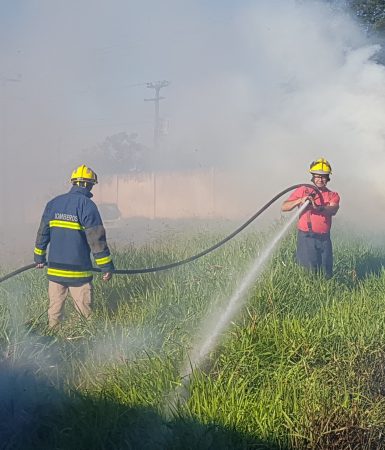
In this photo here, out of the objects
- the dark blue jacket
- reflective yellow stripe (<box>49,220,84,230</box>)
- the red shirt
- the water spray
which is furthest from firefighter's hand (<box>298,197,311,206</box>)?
reflective yellow stripe (<box>49,220,84,230</box>)

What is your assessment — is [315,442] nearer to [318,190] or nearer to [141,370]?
[141,370]

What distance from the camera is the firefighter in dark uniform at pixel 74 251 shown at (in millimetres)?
6449

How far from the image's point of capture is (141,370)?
4.57 metres

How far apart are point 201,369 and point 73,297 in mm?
2278

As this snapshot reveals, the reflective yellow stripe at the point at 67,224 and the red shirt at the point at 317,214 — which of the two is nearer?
the reflective yellow stripe at the point at 67,224

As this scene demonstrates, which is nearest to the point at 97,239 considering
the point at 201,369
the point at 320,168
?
the point at 201,369

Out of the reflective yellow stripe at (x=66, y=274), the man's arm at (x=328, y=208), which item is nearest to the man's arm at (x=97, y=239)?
the reflective yellow stripe at (x=66, y=274)

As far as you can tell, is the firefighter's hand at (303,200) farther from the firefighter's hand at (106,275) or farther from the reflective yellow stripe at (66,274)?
the reflective yellow stripe at (66,274)

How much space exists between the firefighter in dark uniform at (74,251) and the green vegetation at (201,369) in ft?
0.69

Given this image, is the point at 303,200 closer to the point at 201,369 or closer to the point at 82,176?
the point at 82,176

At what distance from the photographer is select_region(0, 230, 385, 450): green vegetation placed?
391 centimetres

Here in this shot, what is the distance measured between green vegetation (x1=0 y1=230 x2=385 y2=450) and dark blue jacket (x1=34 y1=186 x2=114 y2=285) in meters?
0.38

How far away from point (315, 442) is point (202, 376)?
2.79ft

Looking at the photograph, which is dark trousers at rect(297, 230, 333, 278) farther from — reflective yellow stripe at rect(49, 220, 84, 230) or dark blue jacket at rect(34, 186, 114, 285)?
reflective yellow stripe at rect(49, 220, 84, 230)
